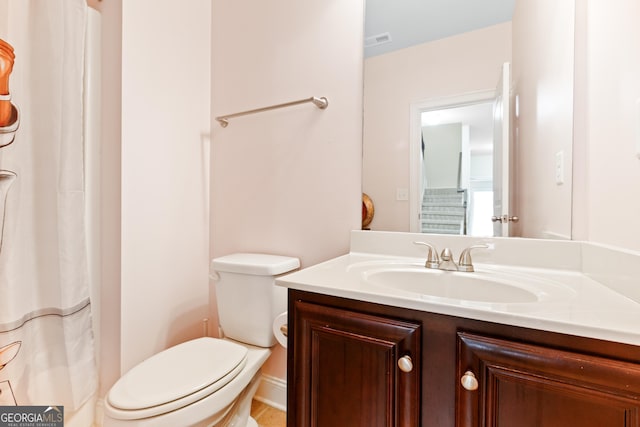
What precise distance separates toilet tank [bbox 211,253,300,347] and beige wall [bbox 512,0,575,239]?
0.97m

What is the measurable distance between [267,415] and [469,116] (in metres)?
1.63

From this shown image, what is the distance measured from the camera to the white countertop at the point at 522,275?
53cm

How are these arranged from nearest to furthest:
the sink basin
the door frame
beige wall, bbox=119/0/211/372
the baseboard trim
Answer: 1. the sink basin
2. the door frame
3. beige wall, bbox=119/0/211/372
4. the baseboard trim

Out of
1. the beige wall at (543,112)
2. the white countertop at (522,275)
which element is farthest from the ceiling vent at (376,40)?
the white countertop at (522,275)

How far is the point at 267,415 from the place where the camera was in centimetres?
142

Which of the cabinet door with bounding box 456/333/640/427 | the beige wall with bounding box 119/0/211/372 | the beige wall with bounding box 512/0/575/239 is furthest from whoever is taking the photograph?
the beige wall with bounding box 119/0/211/372

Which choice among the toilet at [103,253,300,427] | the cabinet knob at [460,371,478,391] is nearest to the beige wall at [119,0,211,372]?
the toilet at [103,253,300,427]

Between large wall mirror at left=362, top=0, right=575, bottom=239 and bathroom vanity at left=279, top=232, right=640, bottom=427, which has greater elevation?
large wall mirror at left=362, top=0, right=575, bottom=239

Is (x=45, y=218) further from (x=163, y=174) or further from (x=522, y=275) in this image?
(x=522, y=275)

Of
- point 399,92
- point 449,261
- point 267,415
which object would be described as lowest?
point 267,415

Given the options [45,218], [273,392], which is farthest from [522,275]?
[45,218]

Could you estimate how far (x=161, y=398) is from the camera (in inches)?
34.1

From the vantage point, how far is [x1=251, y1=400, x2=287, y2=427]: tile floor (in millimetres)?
1360

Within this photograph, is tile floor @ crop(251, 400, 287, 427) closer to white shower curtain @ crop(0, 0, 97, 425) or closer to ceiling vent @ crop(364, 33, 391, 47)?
white shower curtain @ crop(0, 0, 97, 425)
